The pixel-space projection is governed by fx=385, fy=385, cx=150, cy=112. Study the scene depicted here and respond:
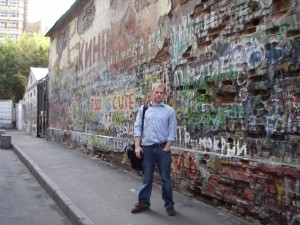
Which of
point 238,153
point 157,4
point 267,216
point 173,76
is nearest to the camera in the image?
point 267,216

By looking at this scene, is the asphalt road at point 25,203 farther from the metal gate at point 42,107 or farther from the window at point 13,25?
the window at point 13,25

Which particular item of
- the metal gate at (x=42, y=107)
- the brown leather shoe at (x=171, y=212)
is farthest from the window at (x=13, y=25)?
the brown leather shoe at (x=171, y=212)

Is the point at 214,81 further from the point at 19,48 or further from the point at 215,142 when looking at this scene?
the point at 19,48

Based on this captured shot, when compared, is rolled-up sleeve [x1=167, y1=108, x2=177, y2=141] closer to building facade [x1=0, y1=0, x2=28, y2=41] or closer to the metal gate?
the metal gate

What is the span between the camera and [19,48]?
39188 millimetres

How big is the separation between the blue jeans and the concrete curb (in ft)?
2.98

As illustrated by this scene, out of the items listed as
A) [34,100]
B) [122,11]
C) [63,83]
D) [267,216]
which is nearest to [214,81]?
[267,216]

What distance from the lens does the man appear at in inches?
212

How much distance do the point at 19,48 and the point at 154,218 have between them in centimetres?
3731

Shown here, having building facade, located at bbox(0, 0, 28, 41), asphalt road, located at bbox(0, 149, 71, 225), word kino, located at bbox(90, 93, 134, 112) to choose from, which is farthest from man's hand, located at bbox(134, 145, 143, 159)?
building facade, located at bbox(0, 0, 28, 41)

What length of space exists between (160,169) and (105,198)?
61.5 inches

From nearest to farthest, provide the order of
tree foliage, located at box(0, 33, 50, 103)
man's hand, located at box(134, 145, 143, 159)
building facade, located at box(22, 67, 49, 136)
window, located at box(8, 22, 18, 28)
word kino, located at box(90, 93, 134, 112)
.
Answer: man's hand, located at box(134, 145, 143, 159) < word kino, located at box(90, 93, 134, 112) < building facade, located at box(22, 67, 49, 136) < tree foliage, located at box(0, 33, 50, 103) < window, located at box(8, 22, 18, 28)

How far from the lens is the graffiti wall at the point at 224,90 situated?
448 cm

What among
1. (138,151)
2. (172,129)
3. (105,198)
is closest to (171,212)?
(138,151)
